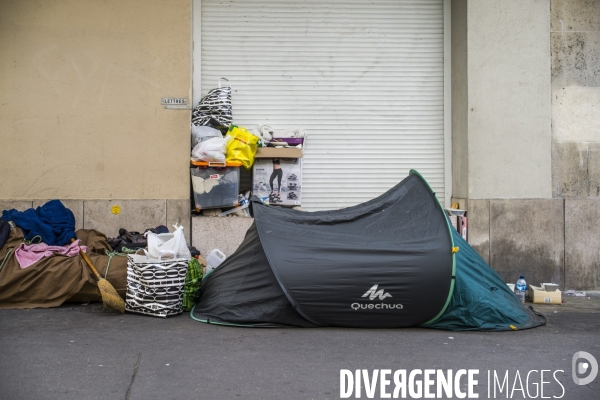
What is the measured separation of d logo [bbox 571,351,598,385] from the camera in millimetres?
5059

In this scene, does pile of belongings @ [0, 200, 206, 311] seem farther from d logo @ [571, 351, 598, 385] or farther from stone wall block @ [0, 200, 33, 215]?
d logo @ [571, 351, 598, 385]

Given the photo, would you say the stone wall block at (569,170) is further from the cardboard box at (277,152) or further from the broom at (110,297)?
the broom at (110,297)

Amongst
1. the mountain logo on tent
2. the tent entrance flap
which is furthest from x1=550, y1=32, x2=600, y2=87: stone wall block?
the mountain logo on tent

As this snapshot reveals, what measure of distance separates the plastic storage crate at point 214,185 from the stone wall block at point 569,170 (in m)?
4.22

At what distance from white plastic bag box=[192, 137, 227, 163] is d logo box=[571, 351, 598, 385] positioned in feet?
15.8

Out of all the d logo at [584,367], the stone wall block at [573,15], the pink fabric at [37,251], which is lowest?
the d logo at [584,367]

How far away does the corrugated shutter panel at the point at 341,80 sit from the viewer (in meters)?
9.60

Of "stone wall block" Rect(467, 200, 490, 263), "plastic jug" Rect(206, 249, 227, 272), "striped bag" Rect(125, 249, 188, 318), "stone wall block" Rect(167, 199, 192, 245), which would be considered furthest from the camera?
"stone wall block" Rect(467, 200, 490, 263)

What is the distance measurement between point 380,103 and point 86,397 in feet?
20.8

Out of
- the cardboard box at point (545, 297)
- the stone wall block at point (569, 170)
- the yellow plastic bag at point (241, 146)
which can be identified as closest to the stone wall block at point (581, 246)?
the stone wall block at point (569, 170)

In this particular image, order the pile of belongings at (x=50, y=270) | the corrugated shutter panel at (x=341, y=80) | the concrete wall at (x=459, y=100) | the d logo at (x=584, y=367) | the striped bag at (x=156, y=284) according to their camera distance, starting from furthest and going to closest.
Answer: the corrugated shutter panel at (x=341, y=80) → the concrete wall at (x=459, y=100) → the pile of belongings at (x=50, y=270) → the striped bag at (x=156, y=284) → the d logo at (x=584, y=367)

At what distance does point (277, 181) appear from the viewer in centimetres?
927

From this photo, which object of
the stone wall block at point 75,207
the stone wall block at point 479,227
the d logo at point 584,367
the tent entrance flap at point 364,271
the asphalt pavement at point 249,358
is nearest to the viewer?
the asphalt pavement at point 249,358

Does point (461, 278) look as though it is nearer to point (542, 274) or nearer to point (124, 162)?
point (542, 274)
